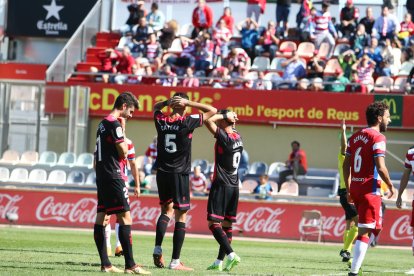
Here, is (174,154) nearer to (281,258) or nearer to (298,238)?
(281,258)

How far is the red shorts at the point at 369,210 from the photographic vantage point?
12.8m

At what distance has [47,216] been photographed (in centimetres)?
2852

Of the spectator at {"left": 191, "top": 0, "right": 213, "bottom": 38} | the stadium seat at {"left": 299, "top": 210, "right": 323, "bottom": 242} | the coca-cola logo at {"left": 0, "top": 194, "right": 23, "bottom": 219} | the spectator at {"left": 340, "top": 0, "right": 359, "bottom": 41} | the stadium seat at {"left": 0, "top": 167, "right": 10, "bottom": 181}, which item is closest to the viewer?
the stadium seat at {"left": 299, "top": 210, "right": 323, "bottom": 242}

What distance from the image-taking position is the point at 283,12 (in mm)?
34219

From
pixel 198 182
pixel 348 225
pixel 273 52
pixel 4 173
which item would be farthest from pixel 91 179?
pixel 348 225

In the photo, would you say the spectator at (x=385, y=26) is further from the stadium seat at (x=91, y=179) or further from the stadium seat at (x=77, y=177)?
the stadium seat at (x=77, y=177)

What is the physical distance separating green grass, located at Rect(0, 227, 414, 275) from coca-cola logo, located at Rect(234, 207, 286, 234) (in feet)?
6.70

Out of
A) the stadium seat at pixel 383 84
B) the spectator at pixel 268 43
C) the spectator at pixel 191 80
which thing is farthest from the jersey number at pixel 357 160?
the spectator at pixel 268 43

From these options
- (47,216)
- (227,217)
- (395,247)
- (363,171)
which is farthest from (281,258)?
(47,216)

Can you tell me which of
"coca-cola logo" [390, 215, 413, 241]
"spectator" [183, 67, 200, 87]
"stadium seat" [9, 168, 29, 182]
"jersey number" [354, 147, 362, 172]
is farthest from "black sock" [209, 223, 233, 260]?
"stadium seat" [9, 168, 29, 182]

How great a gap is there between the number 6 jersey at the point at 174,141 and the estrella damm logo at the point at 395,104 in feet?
55.9

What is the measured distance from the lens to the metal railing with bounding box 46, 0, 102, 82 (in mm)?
33719

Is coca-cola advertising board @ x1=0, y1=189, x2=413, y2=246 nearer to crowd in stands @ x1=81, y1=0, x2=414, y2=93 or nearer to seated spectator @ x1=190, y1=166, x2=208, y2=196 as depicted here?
seated spectator @ x1=190, y1=166, x2=208, y2=196

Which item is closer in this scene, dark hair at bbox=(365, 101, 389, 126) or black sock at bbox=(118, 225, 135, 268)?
black sock at bbox=(118, 225, 135, 268)
